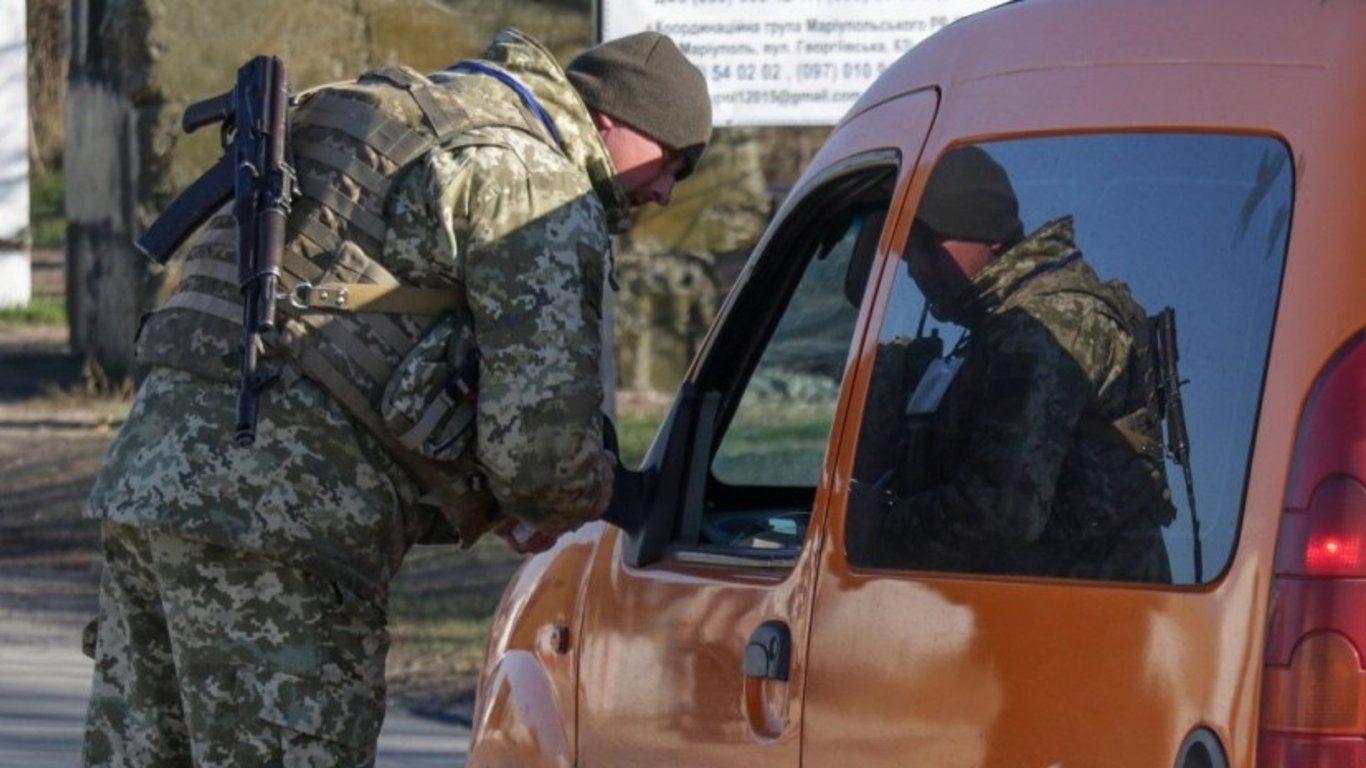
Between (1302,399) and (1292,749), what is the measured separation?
37 centimetres

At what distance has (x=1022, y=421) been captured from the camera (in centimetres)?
307

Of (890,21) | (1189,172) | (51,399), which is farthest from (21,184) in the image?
(1189,172)

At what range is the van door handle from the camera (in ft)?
10.9

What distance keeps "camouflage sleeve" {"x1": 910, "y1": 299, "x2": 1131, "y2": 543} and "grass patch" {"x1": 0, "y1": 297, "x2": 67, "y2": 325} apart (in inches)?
720

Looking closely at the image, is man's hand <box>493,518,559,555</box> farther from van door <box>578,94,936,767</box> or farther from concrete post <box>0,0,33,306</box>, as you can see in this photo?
concrete post <box>0,0,33,306</box>

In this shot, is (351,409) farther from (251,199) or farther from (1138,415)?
(1138,415)

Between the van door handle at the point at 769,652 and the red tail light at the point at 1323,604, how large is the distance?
0.87 m

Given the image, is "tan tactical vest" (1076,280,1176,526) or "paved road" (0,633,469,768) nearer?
"tan tactical vest" (1076,280,1176,526)

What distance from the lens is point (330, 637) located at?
12.5 feet

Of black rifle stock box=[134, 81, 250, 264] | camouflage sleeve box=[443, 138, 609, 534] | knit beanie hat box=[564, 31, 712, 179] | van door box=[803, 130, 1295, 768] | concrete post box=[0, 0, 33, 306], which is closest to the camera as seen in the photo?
van door box=[803, 130, 1295, 768]

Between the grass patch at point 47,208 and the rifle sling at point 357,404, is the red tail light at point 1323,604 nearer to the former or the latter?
the rifle sling at point 357,404

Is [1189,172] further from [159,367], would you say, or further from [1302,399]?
[159,367]

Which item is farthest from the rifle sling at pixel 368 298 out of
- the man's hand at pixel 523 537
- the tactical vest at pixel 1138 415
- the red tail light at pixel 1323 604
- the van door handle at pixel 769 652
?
the red tail light at pixel 1323 604

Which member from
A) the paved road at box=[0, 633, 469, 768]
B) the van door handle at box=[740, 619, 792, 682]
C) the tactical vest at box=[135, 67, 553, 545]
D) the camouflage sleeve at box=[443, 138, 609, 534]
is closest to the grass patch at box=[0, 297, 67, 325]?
the paved road at box=[0, 633, 469, 768]
